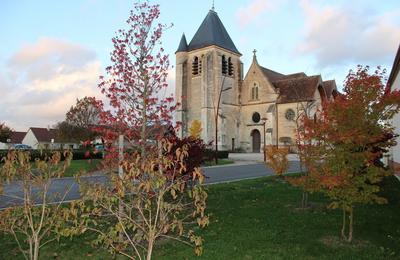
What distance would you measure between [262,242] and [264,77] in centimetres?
4569

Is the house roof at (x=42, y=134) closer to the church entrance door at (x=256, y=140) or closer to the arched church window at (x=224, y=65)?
the arched church window at (x=224, y=65)

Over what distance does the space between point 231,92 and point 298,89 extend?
376 inches

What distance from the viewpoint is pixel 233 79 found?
53125 mm

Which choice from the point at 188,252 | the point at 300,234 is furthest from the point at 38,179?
the point at 300,234

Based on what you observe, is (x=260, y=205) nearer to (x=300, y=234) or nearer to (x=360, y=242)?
(x=300, y=234)

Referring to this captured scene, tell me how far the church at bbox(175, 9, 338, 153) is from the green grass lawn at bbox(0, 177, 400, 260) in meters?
37.2

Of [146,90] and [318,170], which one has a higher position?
[146,90]

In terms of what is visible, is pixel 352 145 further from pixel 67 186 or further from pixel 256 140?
pixel 256 140

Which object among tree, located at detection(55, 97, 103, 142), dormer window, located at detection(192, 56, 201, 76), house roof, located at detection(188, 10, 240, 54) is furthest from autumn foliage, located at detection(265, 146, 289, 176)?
dormer window, located at detection(192, 56, 201, 76)

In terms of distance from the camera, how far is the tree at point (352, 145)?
646 centimetres

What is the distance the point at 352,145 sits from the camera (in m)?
6.59

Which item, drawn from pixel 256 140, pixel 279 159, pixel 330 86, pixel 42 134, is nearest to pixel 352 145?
pixel 279 159

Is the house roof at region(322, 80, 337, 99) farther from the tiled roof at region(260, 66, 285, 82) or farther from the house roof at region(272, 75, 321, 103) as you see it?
the tiled roof at region(260, 66, 285, 82)

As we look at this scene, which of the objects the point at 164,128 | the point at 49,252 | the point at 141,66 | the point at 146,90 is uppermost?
the point at 141,66
